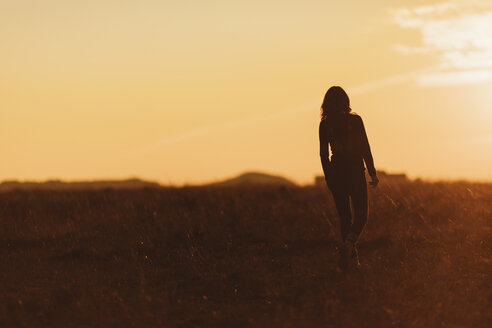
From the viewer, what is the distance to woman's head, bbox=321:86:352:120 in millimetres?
10430

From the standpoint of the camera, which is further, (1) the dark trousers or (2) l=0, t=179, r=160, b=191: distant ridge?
(2) l=0, t=179, r=160, b=191: distant ridge

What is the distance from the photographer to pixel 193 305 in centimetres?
A: 884

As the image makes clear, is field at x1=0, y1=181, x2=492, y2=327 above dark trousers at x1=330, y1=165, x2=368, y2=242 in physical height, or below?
below

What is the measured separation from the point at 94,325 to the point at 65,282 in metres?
2.70

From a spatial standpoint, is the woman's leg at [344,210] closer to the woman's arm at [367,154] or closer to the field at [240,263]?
the woman's arm at [367,154]

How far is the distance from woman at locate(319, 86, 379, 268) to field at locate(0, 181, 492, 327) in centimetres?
58

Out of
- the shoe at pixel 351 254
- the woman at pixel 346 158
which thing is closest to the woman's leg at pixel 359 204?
the woman at pixel 346 158

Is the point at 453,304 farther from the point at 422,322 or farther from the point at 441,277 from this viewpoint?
the point at 441,277

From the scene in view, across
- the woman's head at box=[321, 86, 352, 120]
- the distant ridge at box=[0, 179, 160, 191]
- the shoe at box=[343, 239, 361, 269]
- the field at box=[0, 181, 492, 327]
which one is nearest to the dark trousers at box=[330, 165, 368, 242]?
the shoe at box=[343, 239, 361, 269]

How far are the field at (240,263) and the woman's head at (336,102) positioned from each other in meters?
2.10

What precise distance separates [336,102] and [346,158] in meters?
0.73

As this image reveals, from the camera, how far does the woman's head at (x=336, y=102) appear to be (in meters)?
10.4

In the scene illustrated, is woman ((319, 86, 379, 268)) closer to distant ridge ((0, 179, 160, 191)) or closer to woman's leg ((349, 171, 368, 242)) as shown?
woman's leg ((349, 171, 368, 242))

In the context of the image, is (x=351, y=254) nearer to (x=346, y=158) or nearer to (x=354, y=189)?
(x=354, y=189)
